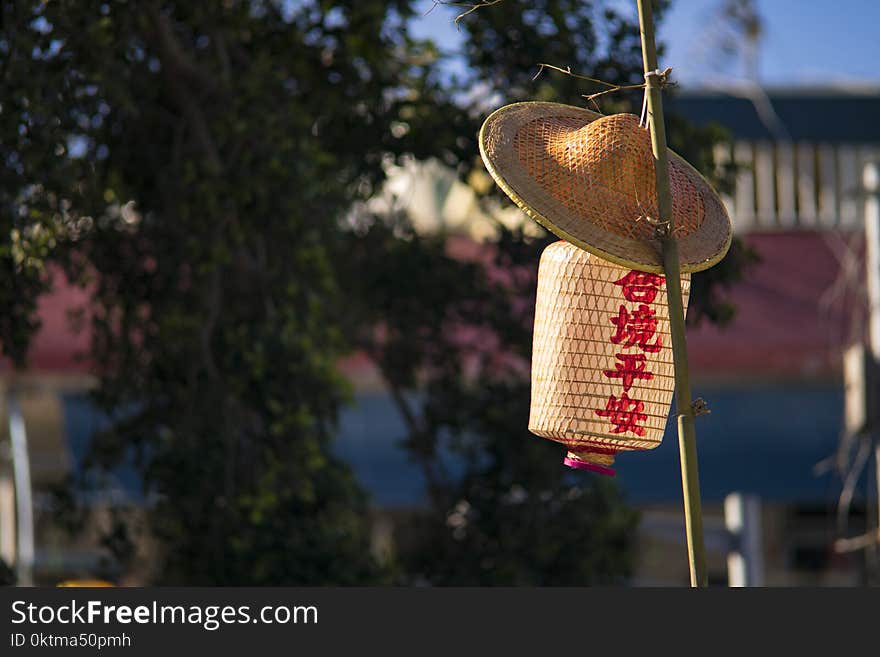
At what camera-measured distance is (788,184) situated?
10.2 metres

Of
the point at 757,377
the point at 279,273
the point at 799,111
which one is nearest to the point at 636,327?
the point at 279,273

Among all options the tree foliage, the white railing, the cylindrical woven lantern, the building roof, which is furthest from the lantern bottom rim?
the building roof

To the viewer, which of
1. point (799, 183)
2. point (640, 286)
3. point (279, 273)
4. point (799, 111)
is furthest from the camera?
point (799, 111)

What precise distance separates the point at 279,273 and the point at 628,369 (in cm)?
296

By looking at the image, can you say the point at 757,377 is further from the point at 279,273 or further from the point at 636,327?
the point at 636,327

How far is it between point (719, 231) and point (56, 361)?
742cm

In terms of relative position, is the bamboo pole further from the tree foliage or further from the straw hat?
the tree foliage

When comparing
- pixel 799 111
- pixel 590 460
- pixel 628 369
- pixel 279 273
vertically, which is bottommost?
pixel 590 460

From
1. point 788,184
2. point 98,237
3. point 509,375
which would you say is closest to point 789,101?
point 788,184

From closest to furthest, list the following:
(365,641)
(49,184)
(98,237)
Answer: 1. (365,641)
2. (49,184)
3. (98,237)

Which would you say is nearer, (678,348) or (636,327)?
(678,348)

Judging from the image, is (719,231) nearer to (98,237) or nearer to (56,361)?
(98,237)

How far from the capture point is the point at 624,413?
9.18 feet

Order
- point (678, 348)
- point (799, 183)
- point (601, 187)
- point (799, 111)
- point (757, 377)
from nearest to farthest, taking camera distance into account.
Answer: point (678, 348) → point (601, 187) → point (757, 377) → point (799, 183) → point (799, 111)
